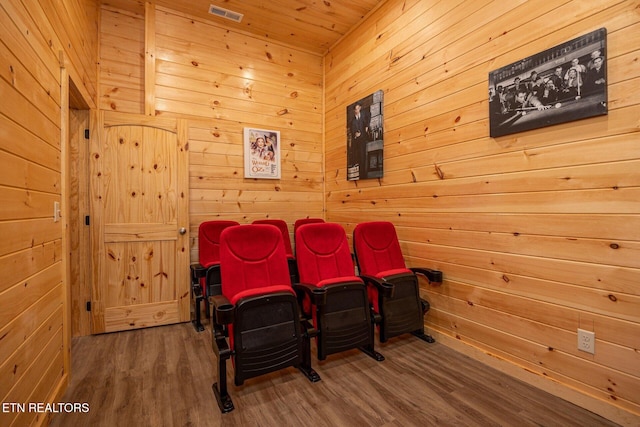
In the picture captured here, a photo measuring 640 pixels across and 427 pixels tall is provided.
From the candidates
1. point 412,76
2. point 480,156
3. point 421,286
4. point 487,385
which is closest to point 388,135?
point 412,76

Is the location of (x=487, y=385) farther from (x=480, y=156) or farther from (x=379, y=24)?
(x=379, y=24)

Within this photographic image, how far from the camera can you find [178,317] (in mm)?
3111

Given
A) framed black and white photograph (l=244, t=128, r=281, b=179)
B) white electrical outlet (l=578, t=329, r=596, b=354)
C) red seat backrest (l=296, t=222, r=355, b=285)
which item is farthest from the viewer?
framed black and white photograph (l=244, t=128, r=281, b=179)

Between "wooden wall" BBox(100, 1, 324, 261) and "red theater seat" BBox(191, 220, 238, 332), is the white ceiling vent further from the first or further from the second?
"red theater seat" BBox(191, 220, 238, 332)

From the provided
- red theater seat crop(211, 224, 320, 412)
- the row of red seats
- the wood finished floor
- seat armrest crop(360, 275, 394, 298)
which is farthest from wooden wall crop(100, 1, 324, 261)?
seat armrest crop(360, 275, 394, 298)

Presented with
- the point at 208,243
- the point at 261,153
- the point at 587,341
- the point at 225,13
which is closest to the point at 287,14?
the point at 225,13

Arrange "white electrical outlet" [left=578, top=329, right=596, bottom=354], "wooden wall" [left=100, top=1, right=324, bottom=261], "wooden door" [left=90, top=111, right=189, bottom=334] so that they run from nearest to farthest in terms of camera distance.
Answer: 1. "white electrical outlet" [left=578, top=329, right=596, bottom=354]
2. "wooden door" [left=90, top=111, right=189, bottom=334]
3. "wooden wall" [left=100, top=1, right=324, bottom=261]

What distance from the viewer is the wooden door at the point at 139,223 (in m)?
2.86

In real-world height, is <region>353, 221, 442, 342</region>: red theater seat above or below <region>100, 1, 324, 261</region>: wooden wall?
below

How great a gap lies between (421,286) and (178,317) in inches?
95.3

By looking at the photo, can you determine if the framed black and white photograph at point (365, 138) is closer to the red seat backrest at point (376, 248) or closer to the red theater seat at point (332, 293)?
the red seat backrest at point (376, 248)

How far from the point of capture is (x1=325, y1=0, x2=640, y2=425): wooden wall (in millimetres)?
1623

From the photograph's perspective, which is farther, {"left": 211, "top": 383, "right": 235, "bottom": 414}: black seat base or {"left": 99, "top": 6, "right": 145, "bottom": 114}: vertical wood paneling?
{"left": 99, "top": 6, "right": 145, "bottom": 114}: vertical wood paneling

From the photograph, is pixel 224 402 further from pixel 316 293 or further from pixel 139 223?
pixel 139 223
